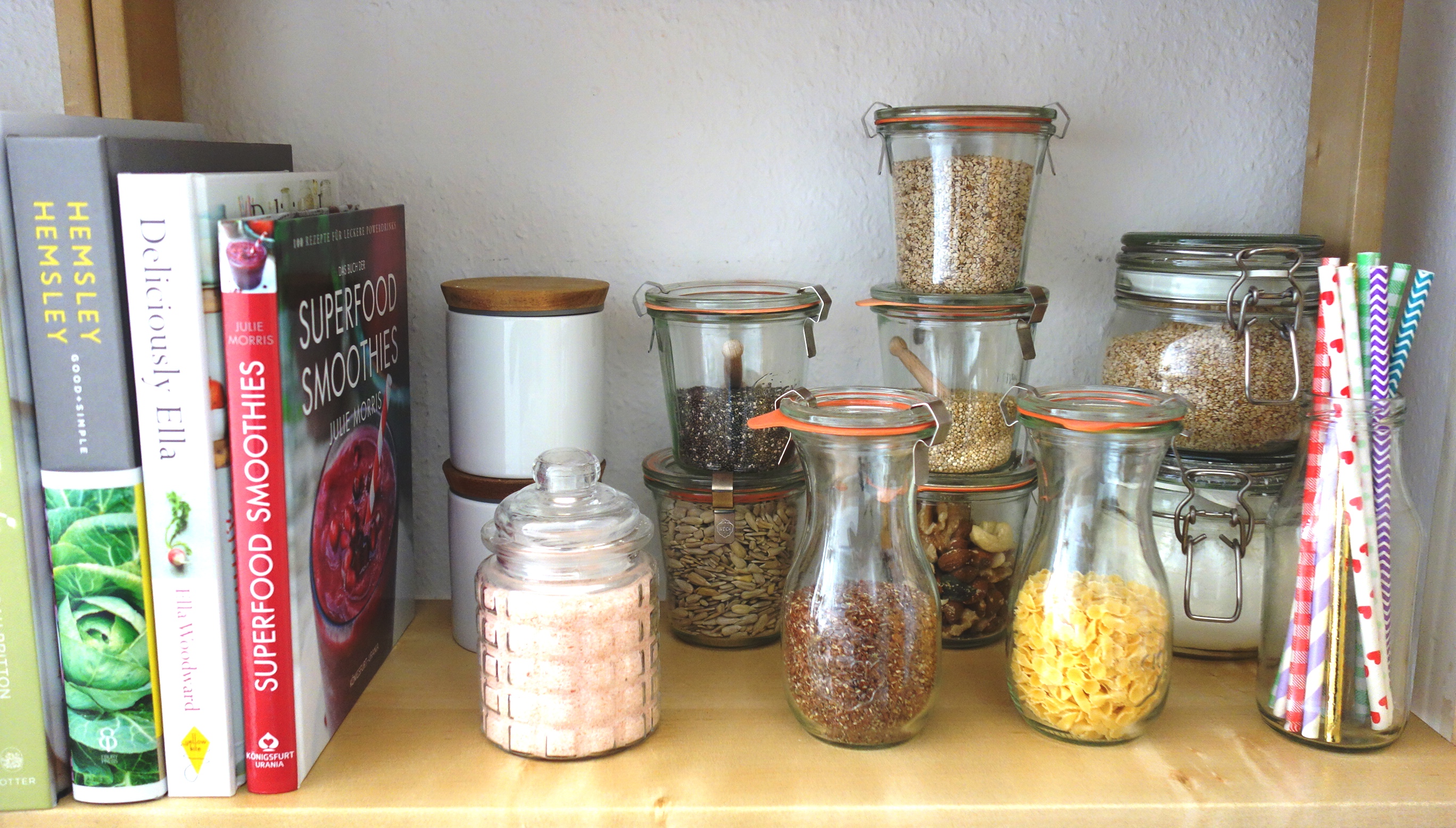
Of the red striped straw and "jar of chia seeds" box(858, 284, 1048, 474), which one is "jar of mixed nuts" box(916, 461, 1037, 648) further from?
the red striped straw

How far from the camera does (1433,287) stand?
823mm

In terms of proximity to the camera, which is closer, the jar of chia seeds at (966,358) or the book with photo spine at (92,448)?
the book with photo spine at (92,448)

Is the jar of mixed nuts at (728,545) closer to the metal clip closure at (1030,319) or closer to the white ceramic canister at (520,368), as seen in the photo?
the white ceramic canister at (520,368)

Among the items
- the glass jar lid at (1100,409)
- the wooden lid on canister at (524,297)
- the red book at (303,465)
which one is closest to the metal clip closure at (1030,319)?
the glass jar lid at (1100,409)

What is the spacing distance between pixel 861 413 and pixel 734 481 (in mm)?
170

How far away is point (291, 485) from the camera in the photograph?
0.64 meters

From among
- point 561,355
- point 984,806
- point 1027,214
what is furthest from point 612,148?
point 984,806

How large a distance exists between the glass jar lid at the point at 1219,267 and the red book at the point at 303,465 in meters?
0.62

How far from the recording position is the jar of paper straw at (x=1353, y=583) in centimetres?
70

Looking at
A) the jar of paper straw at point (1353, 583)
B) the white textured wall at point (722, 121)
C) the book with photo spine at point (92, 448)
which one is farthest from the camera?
the white textured wall at point (722, 121)

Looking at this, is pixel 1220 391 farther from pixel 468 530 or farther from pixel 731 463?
pixel 468 530

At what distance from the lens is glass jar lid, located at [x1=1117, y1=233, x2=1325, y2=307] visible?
81cm

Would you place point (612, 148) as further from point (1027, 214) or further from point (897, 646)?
point (897, 646)

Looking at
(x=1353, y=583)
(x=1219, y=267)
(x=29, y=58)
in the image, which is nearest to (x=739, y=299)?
(x=1219, y=267)
